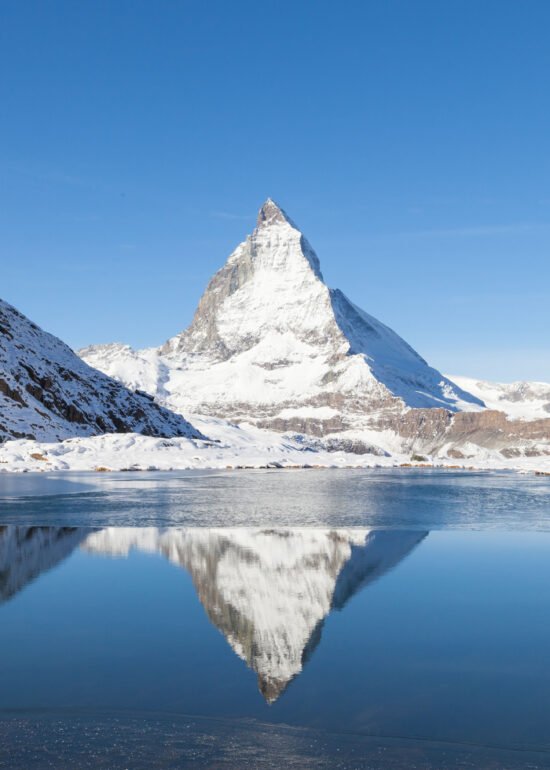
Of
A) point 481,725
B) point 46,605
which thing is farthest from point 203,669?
point 46,605

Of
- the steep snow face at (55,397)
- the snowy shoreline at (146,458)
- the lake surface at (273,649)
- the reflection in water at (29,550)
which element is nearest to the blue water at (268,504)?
the reflection in water at (29,550)

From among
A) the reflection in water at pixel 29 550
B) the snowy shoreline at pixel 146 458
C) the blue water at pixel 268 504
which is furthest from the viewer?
the snowy shoreline at pixel 146 458

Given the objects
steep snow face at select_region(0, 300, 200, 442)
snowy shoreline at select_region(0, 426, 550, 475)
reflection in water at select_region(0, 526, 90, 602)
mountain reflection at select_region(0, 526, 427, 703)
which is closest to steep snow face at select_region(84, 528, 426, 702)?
mountain reflection at select_region(0, 526, 427, 703)

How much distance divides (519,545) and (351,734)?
16608 mm

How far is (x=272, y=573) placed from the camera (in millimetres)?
17859

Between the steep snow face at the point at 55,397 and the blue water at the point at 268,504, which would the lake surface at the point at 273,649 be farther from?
the steep snow face at the point at 55,397

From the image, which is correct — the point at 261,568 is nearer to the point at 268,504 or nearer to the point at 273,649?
the point at 273,649

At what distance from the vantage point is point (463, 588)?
1669 centimetres

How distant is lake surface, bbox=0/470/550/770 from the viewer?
8383mm

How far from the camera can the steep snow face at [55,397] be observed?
9069 centimetres

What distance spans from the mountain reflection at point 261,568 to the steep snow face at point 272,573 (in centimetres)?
2

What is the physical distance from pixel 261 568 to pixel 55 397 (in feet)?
281

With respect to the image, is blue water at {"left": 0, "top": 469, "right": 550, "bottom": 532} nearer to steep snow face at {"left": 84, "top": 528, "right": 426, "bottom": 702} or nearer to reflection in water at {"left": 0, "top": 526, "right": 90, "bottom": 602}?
reflection in water at {"left": 0, "top": 526, "right": 90, "bottom": 602}

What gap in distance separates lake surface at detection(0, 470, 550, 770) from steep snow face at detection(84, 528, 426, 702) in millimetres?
63
